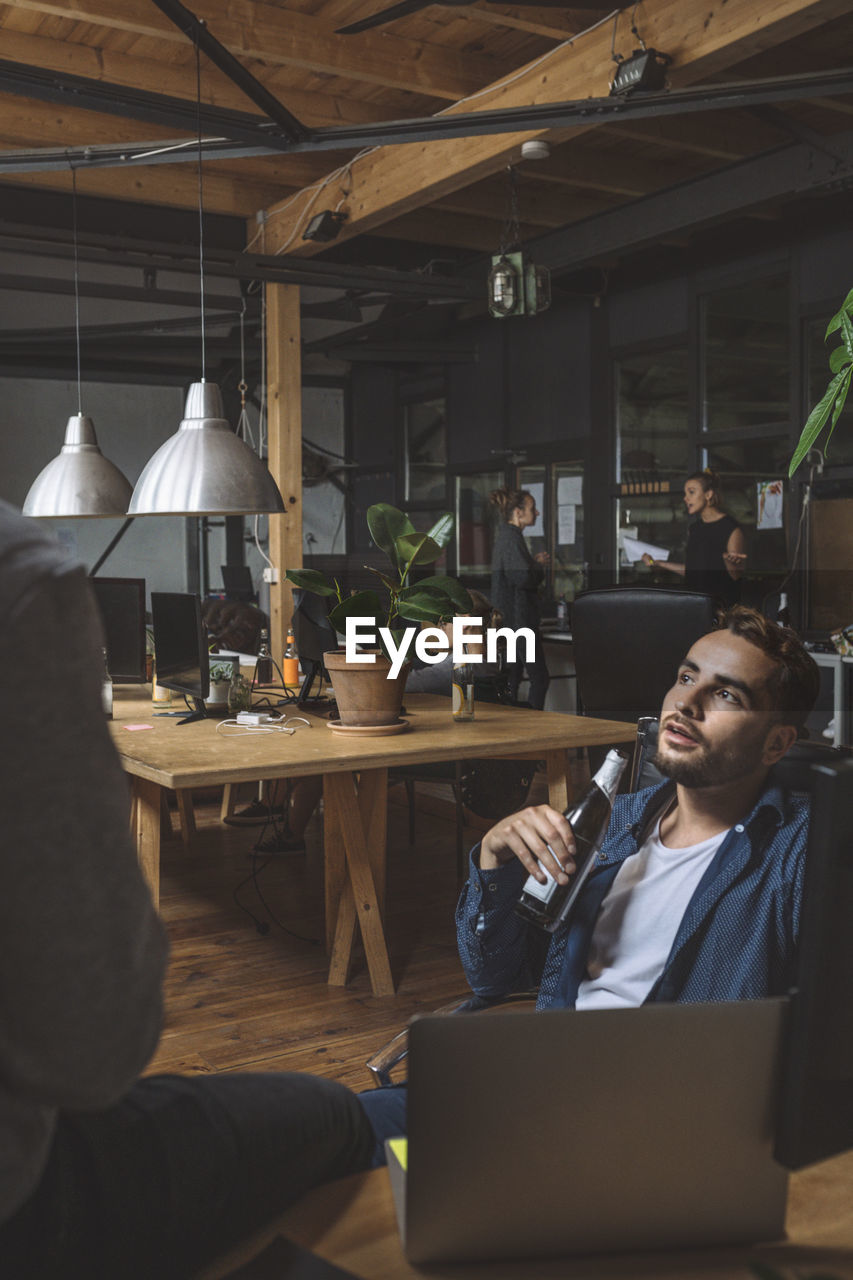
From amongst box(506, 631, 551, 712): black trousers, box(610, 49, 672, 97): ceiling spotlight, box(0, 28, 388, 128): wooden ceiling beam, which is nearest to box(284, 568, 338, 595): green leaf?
box(610, 49, 672, 97): ceiling spotlight

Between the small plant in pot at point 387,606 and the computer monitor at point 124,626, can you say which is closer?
the small plant in pot at point 387,606

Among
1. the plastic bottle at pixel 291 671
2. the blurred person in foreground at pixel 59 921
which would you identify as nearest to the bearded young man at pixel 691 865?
the blurred person in foreground at pixel 59 921

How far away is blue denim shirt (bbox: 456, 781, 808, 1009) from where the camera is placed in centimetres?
155

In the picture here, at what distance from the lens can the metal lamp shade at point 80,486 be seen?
15.6ft

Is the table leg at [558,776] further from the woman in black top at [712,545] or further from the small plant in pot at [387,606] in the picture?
the woman in black top at [712,545]

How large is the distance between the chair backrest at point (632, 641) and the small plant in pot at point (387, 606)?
2.85 ft

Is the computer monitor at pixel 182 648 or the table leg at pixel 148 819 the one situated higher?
the computer monitor at pixel 182 648

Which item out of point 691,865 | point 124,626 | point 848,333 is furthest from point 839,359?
point 124,626

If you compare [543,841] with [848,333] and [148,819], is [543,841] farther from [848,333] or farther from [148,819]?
[148,819]

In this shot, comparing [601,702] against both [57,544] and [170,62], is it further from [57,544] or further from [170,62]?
[57,544]

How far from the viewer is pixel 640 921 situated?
1678mm

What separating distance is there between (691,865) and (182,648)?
2.81m

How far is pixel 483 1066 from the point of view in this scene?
2.65 ft

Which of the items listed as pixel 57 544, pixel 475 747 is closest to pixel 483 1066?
pixel 57 544
